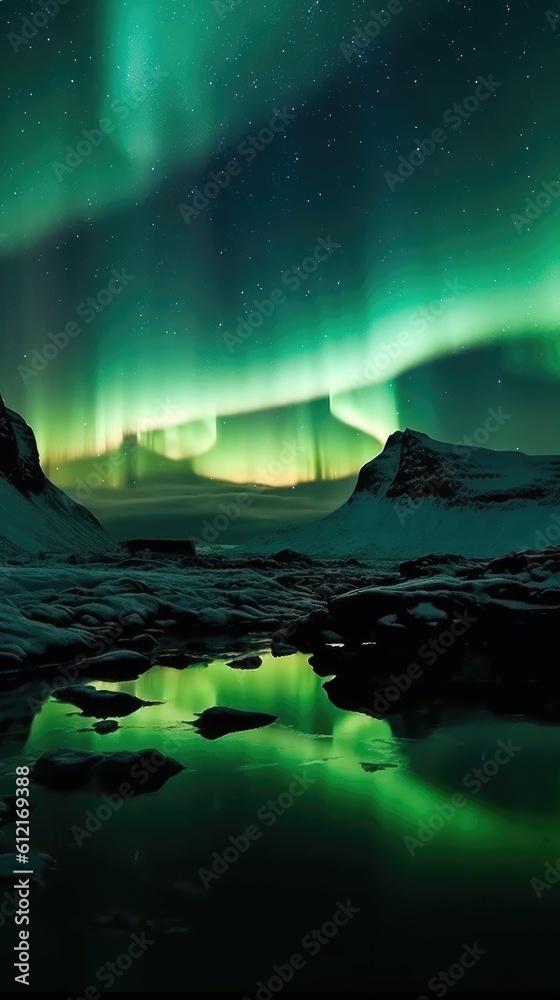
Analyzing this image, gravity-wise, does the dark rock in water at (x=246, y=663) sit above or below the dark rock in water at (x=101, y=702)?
below

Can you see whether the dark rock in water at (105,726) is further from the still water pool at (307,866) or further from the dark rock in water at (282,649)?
the dark rock in water at (282,649)

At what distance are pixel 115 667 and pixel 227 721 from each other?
6906 millimetres

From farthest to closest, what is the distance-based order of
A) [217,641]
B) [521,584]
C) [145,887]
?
[217,641] → [521,584] → [145,887]

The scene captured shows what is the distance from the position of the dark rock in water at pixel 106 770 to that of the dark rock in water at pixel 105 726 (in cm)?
206

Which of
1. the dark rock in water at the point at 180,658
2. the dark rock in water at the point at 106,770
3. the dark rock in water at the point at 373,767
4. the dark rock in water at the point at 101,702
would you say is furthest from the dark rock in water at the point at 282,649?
the dark rock in water at the point at 106,770

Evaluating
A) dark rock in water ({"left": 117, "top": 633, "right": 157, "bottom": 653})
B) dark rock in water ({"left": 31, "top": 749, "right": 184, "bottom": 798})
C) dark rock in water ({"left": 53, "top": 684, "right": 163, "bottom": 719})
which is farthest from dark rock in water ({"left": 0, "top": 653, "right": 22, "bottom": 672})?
dark rock in water ({"left": 31, "top": 749, "right": 184, "bottom": 798})

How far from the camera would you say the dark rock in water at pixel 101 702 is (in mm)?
12938

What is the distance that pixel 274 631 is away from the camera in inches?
1141

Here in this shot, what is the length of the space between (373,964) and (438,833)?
8.71 feet

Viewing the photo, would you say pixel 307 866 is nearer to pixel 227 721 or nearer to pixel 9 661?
pixel 227 721

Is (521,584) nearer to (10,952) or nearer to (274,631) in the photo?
(274,631)

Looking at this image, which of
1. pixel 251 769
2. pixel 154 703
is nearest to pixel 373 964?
pixel 251 769

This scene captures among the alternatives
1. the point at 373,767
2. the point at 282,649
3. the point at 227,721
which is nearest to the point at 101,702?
the point at 227,721

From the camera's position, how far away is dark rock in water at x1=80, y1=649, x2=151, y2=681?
17.2 meters
